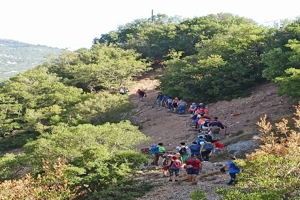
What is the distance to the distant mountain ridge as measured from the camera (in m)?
141

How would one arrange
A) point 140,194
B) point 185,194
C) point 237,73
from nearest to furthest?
1. point 185,194
2. point 140,194
3. point 237,73

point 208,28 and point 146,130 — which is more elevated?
point 208,28

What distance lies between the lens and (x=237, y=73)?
26.2 m

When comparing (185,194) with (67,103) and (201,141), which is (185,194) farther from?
(67,103)

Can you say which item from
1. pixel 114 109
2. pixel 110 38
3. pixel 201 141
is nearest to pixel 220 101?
pixel 114 109

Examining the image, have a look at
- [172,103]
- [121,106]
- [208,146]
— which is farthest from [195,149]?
[121,106]

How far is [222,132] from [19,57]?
526 ft

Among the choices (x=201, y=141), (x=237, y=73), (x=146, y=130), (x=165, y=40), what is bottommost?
(x=146, y=130)

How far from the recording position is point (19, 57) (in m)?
166

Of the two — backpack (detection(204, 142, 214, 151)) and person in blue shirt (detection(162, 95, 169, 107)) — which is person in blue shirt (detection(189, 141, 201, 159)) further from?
person in blue shirt (detection(162, 95, 169, 107))

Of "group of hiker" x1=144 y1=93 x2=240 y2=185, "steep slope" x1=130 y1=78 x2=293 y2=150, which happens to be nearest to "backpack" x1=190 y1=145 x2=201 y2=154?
"group of hiker" x1=144 y1=93 x2=240 y2=185

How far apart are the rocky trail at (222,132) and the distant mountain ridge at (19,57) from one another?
110m

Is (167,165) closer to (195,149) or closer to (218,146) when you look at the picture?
(195,149)

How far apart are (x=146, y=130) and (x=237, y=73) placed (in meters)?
7.75
